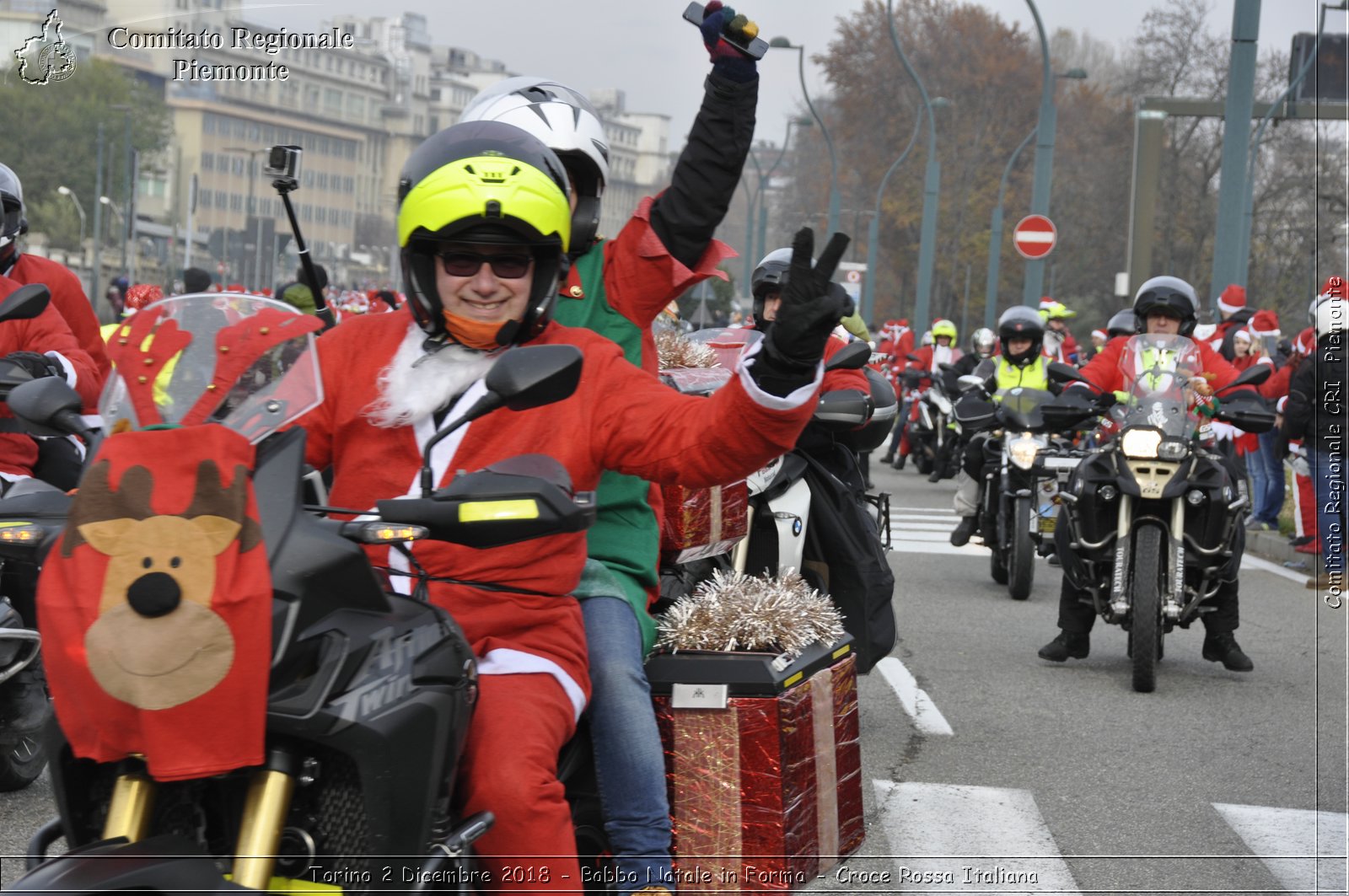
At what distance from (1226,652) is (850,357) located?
5407mm

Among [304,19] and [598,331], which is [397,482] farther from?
[304,19]

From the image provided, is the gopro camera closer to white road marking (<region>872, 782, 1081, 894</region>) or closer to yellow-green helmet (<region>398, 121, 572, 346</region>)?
yellow-green helmet (<region>398, 121, 572, 346</region>)

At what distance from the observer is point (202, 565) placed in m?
2.57

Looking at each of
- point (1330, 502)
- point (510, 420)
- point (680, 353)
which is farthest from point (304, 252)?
point (1330, 502)

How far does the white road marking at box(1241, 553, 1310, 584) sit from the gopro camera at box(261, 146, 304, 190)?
10.5 meters

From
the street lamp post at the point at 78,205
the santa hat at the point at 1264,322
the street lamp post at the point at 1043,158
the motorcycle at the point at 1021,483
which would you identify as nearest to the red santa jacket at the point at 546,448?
the motorcycle at the point at 1021,483

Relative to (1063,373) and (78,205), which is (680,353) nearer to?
(1063,373)

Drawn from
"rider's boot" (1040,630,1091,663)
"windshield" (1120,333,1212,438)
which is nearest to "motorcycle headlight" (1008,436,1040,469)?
"rider's boot" (1040,630,1091,663)

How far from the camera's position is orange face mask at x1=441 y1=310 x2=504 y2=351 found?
350 cm

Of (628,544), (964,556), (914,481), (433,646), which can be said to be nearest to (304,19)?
(628,544)

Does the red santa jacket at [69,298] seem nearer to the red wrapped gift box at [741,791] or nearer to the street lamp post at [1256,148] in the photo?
the red wrapped gift box at [741,791]

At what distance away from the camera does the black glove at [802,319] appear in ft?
9.82

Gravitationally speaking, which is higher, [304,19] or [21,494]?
[304,19]

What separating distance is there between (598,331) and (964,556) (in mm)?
11242
